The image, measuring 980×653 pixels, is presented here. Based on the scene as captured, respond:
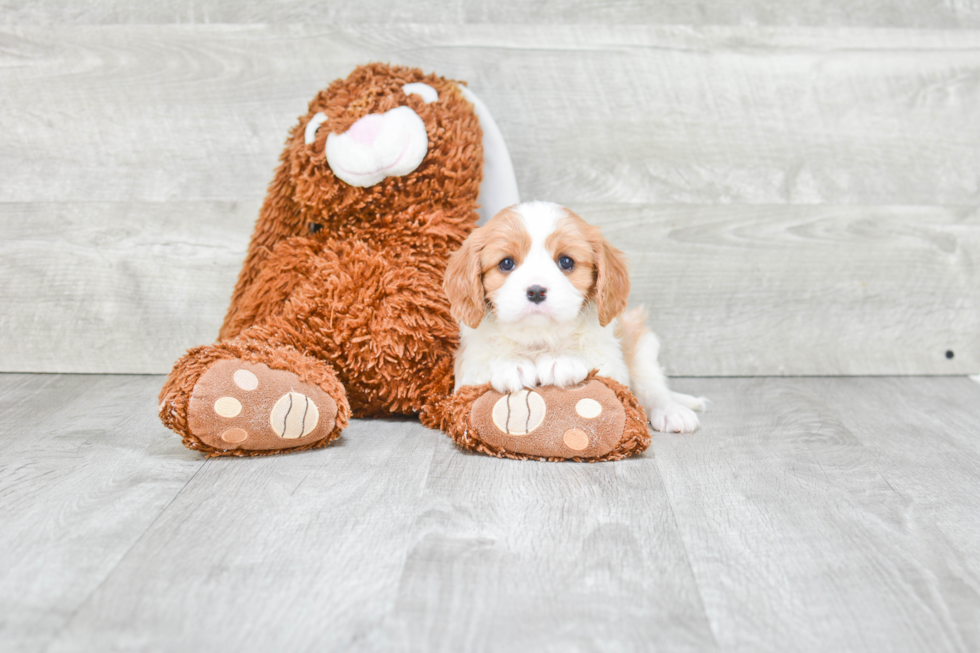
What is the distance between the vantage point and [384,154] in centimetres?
145

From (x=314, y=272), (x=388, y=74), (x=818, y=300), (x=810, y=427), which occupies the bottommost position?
(x=810, y=427)

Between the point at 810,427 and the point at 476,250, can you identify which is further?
the point at 810,427

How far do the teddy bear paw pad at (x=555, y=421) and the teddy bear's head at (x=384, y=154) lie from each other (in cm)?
42

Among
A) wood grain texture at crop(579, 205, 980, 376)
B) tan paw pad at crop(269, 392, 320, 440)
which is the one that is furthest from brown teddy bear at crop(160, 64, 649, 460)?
wood grain texture at crop(579, 205, 980, 376)

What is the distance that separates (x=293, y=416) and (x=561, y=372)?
16.8 inches

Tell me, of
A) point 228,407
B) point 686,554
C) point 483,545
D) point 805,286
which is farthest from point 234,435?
point 805,286

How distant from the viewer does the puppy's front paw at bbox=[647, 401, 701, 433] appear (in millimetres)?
1515

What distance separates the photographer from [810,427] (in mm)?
1567

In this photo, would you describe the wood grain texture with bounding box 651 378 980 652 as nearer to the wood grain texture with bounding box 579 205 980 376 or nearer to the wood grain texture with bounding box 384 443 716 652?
the wood grain texture with bounding box 384 443 716 652

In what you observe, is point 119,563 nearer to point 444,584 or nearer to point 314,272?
point 444,584

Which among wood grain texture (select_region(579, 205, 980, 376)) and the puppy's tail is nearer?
the puppy's tail

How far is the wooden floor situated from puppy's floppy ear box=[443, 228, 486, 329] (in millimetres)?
234

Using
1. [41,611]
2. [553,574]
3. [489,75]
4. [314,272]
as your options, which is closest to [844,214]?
[489,75]

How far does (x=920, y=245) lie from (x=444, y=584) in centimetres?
159
